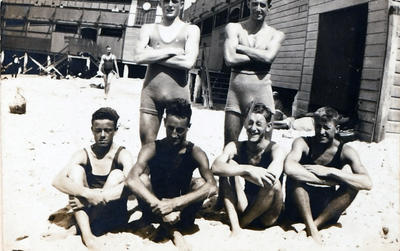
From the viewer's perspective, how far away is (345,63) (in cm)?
812

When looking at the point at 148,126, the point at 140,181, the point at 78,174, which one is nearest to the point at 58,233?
the point at 78,174

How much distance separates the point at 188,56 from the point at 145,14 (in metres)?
22.4

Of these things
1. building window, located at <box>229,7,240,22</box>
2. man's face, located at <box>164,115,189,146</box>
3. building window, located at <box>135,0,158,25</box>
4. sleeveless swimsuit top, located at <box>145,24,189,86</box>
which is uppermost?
building window, located at <box>135,0,158,25</box>

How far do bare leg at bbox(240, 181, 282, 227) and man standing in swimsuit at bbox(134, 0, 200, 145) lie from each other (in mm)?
1268

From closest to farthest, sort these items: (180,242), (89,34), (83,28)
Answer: (180,242) < (83,28) < (89,34)

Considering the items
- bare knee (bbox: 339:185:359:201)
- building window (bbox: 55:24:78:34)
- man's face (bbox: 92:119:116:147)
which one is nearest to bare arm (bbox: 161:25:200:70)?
man's face (bbox: 92:119:116:147)

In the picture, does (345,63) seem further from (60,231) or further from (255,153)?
(60,231)

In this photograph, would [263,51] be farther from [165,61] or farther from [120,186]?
[120,186]

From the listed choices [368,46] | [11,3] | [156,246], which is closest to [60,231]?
[156,246]

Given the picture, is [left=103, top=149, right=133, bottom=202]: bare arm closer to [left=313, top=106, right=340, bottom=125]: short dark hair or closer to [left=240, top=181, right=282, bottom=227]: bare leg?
[left=240, top=181, right=282, bottom=227]: bare leg

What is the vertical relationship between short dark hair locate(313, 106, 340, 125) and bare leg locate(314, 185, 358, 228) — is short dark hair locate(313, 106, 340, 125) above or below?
above

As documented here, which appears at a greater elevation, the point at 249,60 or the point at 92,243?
the point at 249,60

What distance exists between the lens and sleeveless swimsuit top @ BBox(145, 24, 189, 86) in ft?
11.3

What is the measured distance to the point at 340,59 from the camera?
832 cm
